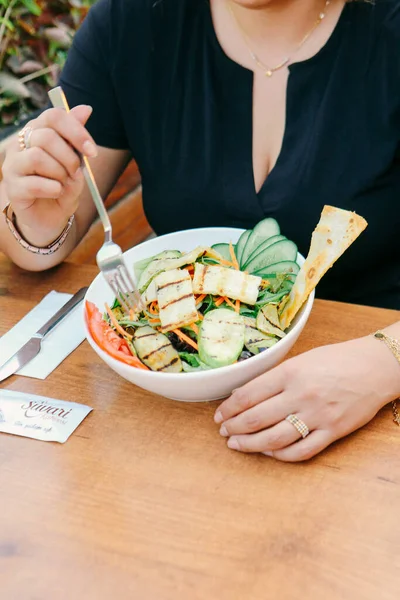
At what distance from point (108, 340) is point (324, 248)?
1.17ft

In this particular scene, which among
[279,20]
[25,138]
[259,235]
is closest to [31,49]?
[279,20]

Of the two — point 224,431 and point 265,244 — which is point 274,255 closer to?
point 265,244

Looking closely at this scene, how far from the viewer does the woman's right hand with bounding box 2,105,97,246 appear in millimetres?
981

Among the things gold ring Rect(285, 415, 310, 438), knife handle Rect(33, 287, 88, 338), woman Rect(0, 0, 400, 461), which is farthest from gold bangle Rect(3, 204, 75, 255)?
gold ring Rect(285, 415, 310, 438)

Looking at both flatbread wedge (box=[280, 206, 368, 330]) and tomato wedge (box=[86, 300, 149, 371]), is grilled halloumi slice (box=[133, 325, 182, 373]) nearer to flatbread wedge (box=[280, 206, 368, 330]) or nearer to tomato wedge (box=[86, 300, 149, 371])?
tomato wedge (box=[86, 300, 149, 371])

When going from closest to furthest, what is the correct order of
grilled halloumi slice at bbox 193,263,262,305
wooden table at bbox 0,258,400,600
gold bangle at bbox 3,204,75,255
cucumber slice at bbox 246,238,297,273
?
wooden table at bbox 0,258,400,600 → grilled halloumi slice at bbox 193,263,262,305 → cucumber slice at bbox 246,238,297,273 → gold bangle at bbox 3,204,75,255

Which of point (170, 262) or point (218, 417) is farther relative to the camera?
point (170, 262)

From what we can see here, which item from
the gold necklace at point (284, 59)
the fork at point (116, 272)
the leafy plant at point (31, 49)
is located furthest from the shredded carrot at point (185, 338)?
the leafy plant at point (31, 49)

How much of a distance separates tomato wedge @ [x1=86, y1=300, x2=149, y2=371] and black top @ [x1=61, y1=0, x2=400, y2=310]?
1.50ft

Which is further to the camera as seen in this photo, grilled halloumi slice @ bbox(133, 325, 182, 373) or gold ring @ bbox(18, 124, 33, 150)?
gold ring @ bbox(18, 124, 33, 150)

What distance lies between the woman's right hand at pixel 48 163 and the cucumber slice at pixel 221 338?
0.36 m

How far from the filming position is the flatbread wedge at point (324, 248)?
90cm

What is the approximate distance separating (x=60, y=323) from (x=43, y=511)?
428mm

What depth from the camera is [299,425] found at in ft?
2.64
